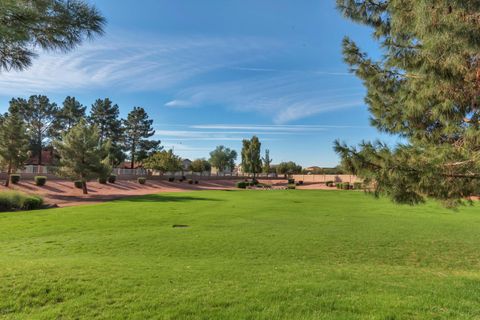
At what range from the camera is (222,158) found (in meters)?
114

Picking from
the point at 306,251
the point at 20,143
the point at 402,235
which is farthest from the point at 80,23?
the point at 20,143

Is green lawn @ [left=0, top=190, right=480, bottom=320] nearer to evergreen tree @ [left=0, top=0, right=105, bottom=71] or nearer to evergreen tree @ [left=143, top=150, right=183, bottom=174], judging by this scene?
evergreen tree @ [left=0, top=0, right=105, bottom=71]

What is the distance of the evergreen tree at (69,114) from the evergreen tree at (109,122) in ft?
7.97

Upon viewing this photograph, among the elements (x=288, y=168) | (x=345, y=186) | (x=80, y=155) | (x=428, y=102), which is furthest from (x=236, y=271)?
(x=288, y=168)

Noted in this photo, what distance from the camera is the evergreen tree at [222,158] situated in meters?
113

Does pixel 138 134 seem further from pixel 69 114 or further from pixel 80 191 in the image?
pixel 80 191

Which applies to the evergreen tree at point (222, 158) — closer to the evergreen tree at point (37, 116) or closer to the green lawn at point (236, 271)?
the evergreen tree at point (37, 116)

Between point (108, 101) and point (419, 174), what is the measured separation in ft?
234

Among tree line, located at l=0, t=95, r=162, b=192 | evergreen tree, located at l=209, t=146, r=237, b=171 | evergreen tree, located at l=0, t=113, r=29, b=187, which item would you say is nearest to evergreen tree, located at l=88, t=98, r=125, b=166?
tree line, located at l=0, t=95, r=162, b=192

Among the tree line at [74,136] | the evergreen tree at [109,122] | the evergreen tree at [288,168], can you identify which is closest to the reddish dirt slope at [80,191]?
the tree line at [74,136]

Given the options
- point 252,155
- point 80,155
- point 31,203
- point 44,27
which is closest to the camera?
point 44,27

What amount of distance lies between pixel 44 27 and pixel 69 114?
65598mm

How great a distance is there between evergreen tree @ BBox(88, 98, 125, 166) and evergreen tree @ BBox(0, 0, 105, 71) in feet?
214

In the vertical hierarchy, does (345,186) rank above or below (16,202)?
above
